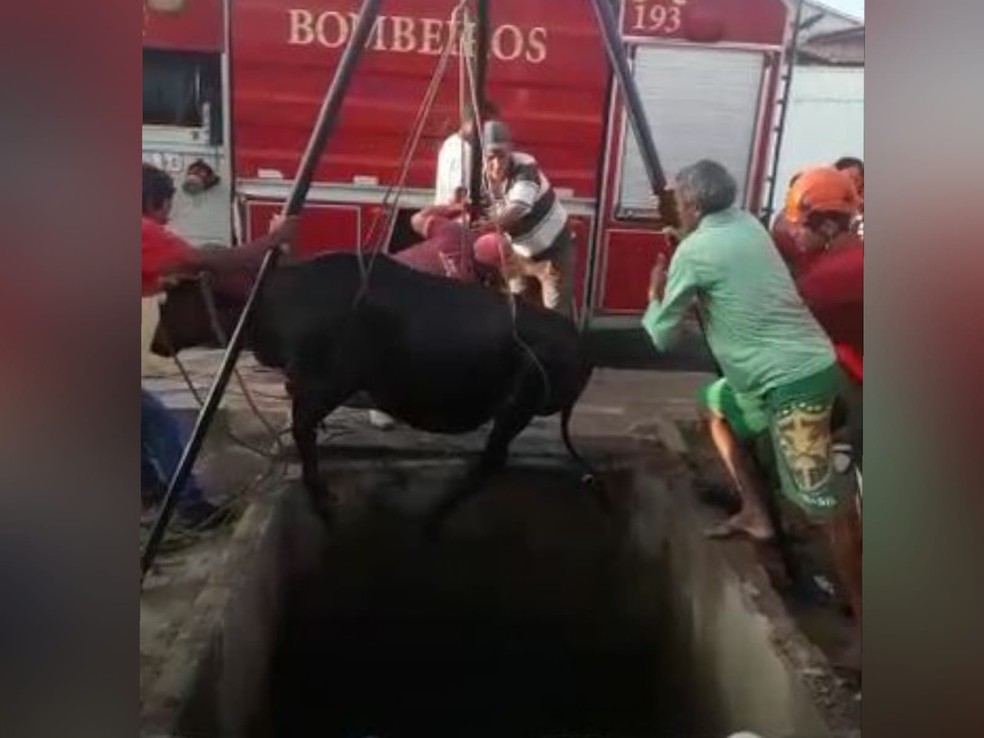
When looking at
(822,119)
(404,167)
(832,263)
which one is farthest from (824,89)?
(404,167)

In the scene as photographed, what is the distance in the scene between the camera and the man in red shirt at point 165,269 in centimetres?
229

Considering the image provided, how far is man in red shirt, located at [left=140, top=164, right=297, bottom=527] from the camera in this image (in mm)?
2291

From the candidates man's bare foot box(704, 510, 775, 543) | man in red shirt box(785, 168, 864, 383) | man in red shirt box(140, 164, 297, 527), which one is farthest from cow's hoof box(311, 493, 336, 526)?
man in red shirt box(785, 168, 864, 383)

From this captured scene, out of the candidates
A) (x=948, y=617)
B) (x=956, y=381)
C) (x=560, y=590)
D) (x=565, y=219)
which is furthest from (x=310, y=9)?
(x=948, y=617)

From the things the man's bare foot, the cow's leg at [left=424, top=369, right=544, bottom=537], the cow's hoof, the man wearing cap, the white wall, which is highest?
the white wall

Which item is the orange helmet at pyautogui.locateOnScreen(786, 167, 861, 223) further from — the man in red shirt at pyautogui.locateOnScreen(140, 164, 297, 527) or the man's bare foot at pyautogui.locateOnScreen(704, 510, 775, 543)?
the man in red shirt at pyautogui.locateOnScreen(140, 164, 297, 527)

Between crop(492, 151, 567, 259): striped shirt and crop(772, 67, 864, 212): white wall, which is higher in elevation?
crop(772, 67, 864, 212): white wall

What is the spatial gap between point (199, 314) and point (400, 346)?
32 cm

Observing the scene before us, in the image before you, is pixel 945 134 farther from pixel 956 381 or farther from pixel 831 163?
pixel 956 381

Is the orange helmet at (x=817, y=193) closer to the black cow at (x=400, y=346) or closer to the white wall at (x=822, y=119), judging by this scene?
the white wall at (x=822, y=119)

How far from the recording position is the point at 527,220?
2.37 metres

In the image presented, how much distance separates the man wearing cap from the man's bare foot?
1.42 ft

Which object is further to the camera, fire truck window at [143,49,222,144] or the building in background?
the building in background

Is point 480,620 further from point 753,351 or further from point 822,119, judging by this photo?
point 822,119
